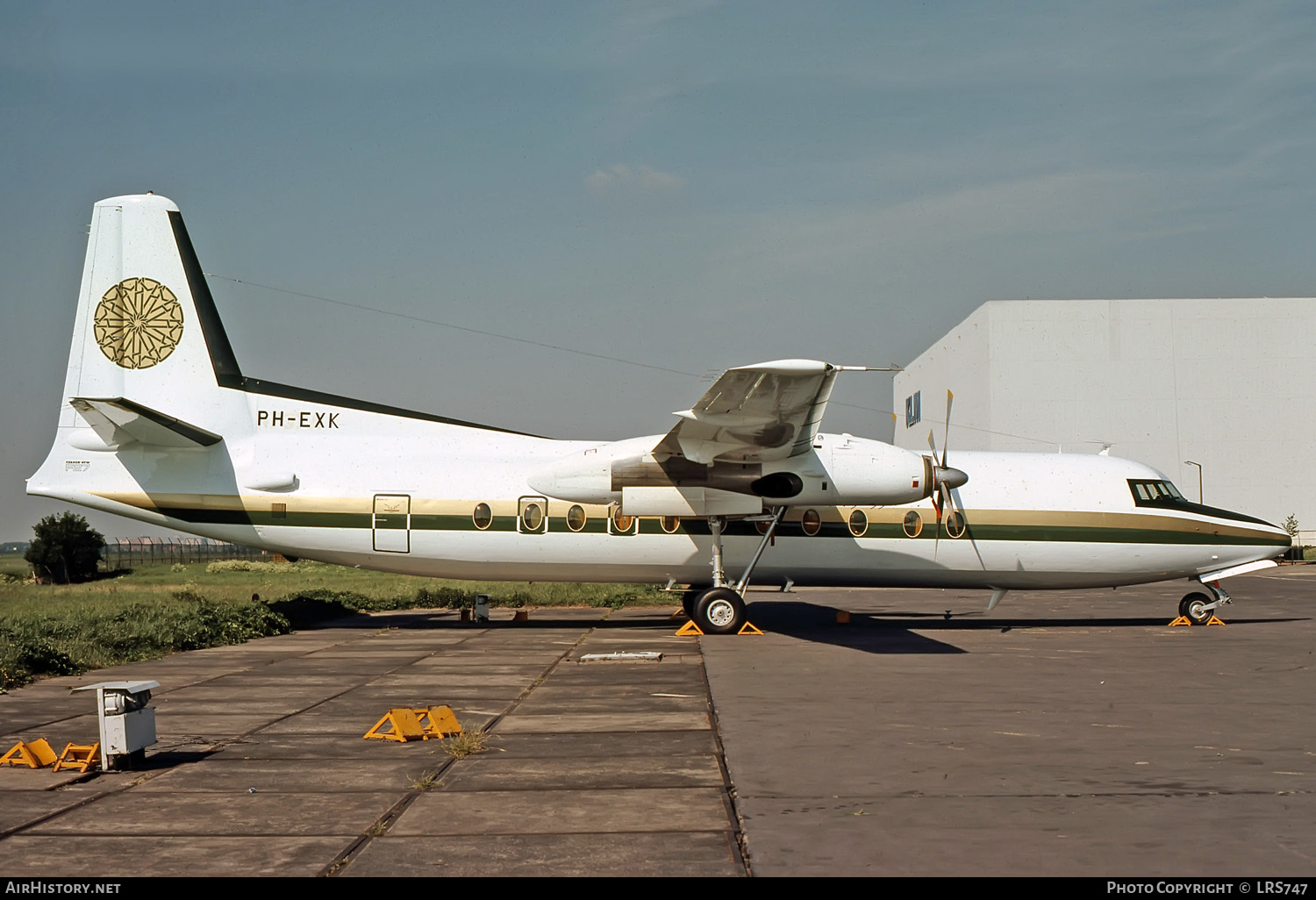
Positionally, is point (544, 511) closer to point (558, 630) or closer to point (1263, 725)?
point (558, 630)

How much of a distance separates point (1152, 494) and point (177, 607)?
20.6 metres

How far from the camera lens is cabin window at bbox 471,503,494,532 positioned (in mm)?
19672

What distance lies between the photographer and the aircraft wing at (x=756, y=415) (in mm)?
14773

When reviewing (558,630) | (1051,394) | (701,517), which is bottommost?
(558,630)

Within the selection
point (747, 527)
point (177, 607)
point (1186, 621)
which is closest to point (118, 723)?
point (747, 527)

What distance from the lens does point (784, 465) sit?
18.3 meters

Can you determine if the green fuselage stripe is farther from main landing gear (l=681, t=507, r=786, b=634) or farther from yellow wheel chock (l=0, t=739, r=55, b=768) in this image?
yellow wheel chock (l=0, t=739, r=55, b=768)

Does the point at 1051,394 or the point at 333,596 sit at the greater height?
the point at 1051,394

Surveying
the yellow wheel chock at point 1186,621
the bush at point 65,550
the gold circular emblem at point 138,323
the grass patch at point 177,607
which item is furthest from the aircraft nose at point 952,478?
the bush at point 65,550

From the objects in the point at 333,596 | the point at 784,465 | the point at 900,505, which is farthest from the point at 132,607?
the point at 900,505

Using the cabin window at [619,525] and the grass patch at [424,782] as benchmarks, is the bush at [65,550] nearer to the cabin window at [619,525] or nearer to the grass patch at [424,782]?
the cabin window at [619,525]

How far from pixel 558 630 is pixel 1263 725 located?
518 inches

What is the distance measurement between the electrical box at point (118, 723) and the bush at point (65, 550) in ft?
129
